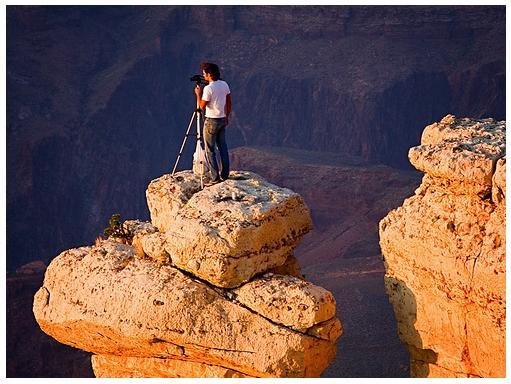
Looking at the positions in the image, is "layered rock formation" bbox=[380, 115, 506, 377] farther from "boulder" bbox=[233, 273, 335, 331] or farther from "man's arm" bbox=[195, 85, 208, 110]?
"man's arm" bbox=[195, 85, 208, 110]

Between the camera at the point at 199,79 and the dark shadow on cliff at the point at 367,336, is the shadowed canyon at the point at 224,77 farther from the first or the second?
the camera at the point at 199,79

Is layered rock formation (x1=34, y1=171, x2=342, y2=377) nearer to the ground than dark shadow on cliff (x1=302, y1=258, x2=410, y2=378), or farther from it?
farther from it

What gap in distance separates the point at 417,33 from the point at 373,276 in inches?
964

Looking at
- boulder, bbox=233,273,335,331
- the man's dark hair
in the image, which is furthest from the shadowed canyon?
boulder, bbox=233,273,335,331

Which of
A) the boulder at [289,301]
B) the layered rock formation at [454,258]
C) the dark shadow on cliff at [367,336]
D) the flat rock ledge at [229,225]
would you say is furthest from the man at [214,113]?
the dark shadow on cliff at [367,336]

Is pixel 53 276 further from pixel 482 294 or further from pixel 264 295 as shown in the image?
pixel 482 294

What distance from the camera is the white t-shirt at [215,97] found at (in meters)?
18.9

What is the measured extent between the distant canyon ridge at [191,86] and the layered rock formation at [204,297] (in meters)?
33.6

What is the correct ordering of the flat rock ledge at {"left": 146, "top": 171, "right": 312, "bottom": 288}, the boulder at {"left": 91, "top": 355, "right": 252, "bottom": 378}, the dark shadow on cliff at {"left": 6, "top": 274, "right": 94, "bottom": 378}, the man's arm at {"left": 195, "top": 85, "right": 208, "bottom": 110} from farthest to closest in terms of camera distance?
the dark shadow on cliff at {"left": 6, "top": 274, "right": 94, "bottom": 378}
the man's arm at {"left": 195, "top": 85, "right": 208, "bottom": 110}
the boulder at {"left": 91, "top": 355, "right": 252, "bottom": 378}
the flat rock ledge at {"left": 146, "top": 171, "right": 312, "bottom": 288}

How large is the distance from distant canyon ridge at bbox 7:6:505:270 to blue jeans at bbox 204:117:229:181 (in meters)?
33.2

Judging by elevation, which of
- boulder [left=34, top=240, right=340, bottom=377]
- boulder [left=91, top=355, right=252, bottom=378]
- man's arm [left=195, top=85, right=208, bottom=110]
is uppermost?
man's arm [left=195, top=85, right=208, bottom=110]

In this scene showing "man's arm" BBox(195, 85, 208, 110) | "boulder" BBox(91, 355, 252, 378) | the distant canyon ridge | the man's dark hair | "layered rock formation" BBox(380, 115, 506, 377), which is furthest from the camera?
the distant canyon ridge

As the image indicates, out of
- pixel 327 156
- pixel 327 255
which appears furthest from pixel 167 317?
pixel 327 156

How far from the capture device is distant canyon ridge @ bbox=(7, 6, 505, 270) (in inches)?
2148
